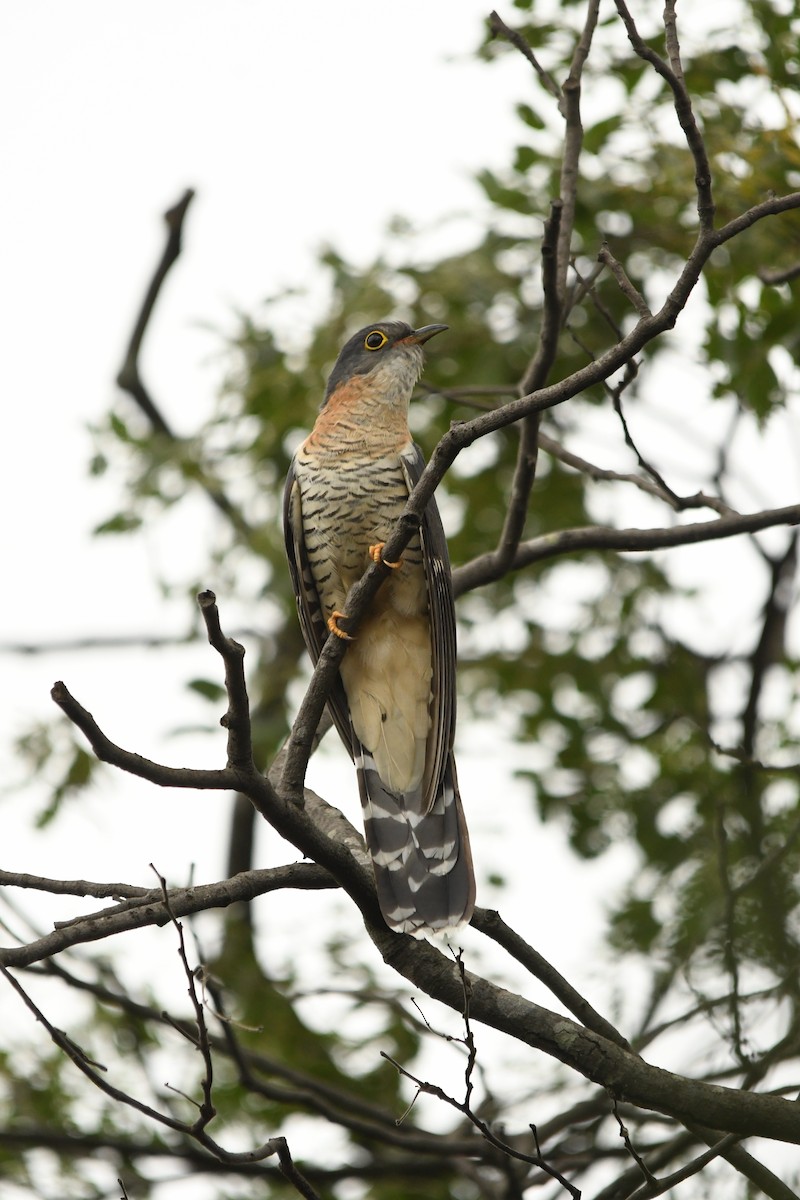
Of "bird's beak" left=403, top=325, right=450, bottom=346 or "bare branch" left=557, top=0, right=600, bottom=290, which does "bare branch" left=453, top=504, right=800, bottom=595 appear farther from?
"bird's beak" left=403, top=325, right=450, bottom=346

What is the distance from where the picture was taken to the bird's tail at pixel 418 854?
321cm

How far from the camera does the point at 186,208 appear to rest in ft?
20.4

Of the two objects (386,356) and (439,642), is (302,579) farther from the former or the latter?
(386,356)

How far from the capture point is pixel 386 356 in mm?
4758

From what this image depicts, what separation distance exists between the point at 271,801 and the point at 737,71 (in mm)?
3088

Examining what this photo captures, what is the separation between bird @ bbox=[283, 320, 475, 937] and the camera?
3844 mm

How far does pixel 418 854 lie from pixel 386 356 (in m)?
2.05

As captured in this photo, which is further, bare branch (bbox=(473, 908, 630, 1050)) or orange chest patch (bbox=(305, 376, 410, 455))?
orange chest patch (bbox=(305, 376, 410, 455))

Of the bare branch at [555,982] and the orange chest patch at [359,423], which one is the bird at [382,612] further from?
the bare branch at [555,982]

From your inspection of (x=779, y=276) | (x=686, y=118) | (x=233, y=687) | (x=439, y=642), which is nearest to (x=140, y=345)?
(x=439, y=642)

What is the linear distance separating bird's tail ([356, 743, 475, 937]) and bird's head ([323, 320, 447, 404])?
1.43m

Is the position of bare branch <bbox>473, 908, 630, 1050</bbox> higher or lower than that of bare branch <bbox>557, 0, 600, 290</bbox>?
lower

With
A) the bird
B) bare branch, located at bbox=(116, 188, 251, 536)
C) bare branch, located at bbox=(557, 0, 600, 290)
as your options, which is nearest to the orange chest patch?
the bird

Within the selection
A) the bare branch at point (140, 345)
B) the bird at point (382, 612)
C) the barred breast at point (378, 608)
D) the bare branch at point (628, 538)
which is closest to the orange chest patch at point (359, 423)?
the bird at point (382, 612)
